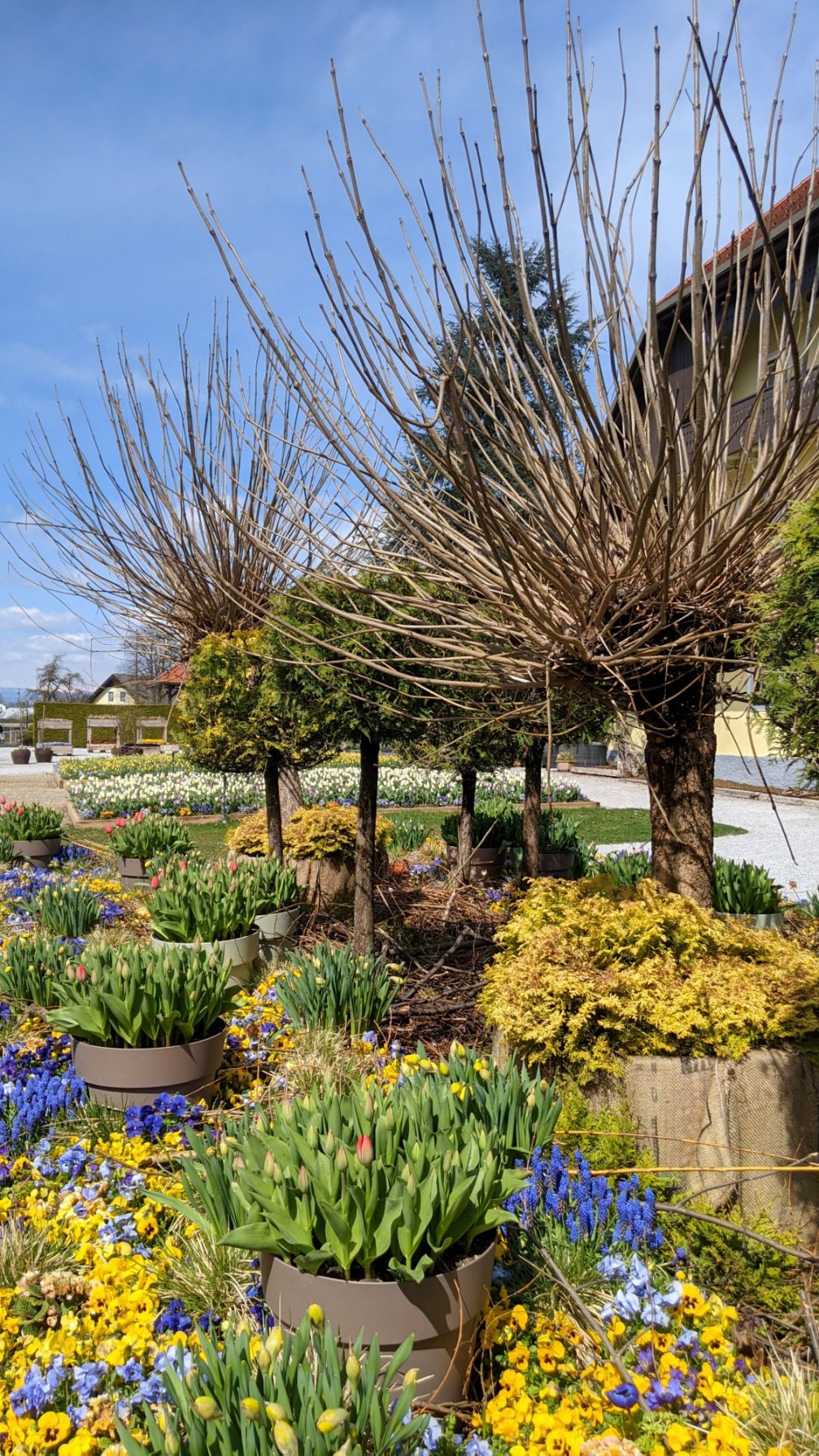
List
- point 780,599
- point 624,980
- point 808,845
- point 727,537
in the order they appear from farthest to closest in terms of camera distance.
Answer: point 808,845, point 624,980, point 727,537, point 780,599

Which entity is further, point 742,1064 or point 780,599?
point 742,1064

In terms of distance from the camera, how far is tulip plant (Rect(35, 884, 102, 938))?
5441mm

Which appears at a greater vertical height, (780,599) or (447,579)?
(447,579)

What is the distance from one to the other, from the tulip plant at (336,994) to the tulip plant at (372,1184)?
5.09 ft

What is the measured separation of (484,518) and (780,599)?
80cm

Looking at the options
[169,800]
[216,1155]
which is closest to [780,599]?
[216,1155]

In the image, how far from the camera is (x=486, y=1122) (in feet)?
8.14

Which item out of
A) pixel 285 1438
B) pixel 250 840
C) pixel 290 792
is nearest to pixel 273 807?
pixel 250 840

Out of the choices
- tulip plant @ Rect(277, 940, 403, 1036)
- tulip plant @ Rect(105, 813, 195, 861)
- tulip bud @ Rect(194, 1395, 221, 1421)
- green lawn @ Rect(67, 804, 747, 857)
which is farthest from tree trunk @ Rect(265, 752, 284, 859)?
tulip bud @ Rect(194, 1395, 221, 1421)

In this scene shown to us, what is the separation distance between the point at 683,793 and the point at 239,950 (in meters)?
2.63

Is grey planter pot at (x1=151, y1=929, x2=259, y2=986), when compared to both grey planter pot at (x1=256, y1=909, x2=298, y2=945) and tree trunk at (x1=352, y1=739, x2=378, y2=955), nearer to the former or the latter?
grey planter pot at (x1=256, y1=909, x2=298, y2=945)

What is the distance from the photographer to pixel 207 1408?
4.80 feet

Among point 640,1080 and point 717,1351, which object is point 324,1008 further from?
point 717,1351

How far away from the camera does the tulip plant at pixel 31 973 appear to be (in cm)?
434
